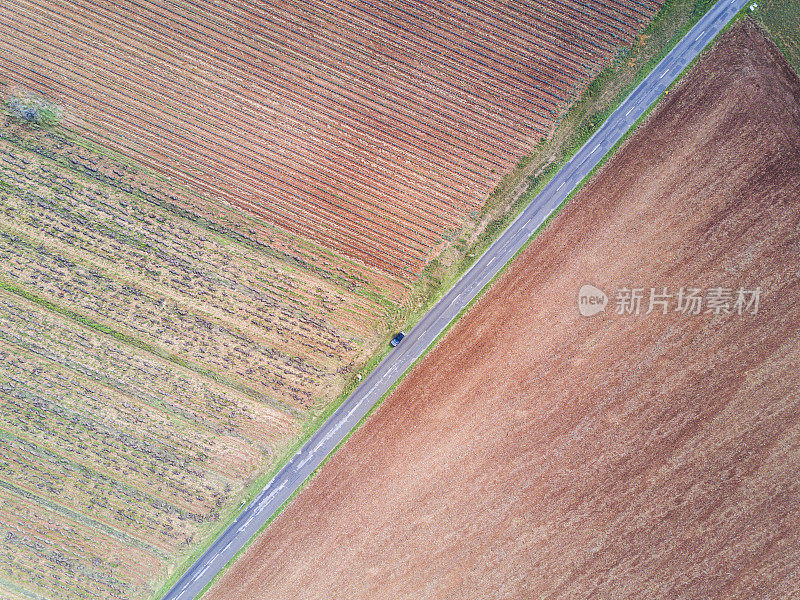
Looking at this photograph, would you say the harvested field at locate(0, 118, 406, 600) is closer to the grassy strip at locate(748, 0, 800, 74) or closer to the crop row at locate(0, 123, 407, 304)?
the crop row at locate(0, 123, 407, 304)

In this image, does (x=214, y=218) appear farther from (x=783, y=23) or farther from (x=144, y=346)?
(x=783, y=23)

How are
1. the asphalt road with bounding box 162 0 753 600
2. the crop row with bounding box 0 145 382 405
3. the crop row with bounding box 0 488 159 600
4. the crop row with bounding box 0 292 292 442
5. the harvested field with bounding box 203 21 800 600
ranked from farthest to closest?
the crop row with bounding box 0 145 382 405 → the crop row with bounding box 0 292 292 442 → the asphalt road with bounding box 162 0 753 600 → the crop row with bounding box 0 488 159 600 → the harvested field with bounding box 203 21 800 600

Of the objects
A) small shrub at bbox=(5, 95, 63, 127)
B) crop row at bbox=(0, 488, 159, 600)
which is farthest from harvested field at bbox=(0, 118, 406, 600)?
small shrub at bbox=(5, 95, 63, 127)

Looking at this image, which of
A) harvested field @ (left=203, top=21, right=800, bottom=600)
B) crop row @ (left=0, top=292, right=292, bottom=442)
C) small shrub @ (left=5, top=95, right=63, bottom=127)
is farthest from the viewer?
small shrub @ (left=5, top=95, right=63, bottom=127)

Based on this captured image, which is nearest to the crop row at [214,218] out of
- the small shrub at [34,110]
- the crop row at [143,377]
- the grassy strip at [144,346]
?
the small shrub at [34,110]

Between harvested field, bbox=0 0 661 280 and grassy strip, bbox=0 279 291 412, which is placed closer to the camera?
grassy strip, bbox=0 279 291 412

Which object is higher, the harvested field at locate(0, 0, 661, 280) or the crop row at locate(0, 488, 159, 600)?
the harvested field at locate(0, 0, 661, 280)

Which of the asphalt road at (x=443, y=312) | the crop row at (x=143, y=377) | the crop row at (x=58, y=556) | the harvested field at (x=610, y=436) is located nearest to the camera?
the harvested field at (x=610, y=436)

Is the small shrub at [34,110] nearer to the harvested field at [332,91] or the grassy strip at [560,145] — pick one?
the harvested field at [332,91]
